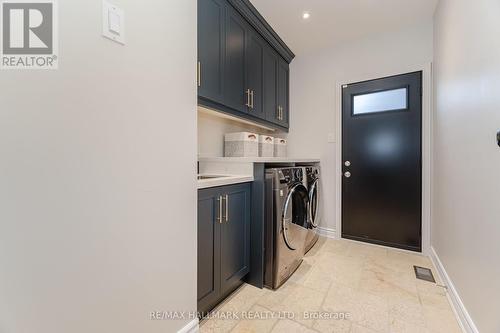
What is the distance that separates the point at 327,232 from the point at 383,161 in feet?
Result: 3.77

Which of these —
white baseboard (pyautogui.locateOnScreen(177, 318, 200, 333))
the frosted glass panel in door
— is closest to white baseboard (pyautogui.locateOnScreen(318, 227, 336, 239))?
the frosted glass panel in door

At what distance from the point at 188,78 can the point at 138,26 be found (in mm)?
308

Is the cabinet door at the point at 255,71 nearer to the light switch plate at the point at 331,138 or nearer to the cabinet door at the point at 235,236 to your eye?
the light switch plate at the point at 331,138

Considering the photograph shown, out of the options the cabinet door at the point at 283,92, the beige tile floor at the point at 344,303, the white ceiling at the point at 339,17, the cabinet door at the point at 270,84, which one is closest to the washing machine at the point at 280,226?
the beige tile floor at the point at 344,303

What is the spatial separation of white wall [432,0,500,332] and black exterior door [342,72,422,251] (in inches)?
17.6

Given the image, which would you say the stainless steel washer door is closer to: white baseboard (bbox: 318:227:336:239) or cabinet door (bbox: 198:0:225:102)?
white baseboard (bbox: 318:227:336:239)

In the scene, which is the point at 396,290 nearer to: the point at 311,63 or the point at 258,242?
the point at 258,242

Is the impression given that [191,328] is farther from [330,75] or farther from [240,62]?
[330,75]

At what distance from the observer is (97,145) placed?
82 centimetres

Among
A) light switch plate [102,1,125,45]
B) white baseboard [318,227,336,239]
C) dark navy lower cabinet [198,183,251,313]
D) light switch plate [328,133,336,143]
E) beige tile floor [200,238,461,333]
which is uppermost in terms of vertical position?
light switch plate [102,1,125,45]

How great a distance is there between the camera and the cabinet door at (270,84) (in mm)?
2686

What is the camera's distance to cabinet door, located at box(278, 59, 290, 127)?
3.03 meters

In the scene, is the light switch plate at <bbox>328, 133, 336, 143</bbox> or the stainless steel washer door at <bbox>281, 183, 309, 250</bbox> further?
the light switch plate at <bbox>328, 133, 336, 143</bbox>

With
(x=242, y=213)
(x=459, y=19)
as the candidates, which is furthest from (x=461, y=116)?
(x=242, y=213)
